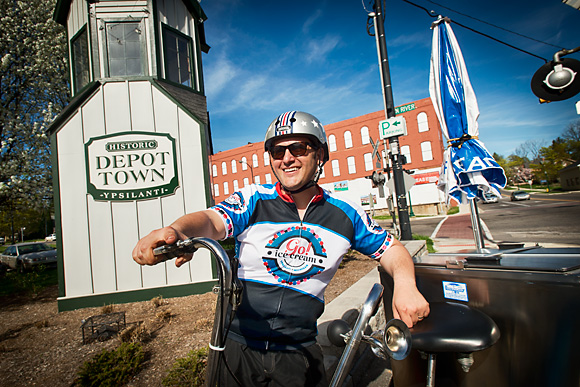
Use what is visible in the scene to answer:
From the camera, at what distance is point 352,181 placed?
1661 inches

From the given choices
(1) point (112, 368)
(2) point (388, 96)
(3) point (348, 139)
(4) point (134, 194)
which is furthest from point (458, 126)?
(3) point (348, 139)

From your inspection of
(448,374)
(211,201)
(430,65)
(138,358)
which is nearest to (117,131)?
(211,201)

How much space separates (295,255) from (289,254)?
0.12 ft

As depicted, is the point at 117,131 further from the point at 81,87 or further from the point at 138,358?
the point at 138,358

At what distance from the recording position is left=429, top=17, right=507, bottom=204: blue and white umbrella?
360cm

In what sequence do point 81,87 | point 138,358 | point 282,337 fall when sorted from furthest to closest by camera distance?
point 81,87, point 138,358, point 282,337

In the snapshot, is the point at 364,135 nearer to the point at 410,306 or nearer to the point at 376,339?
the point at 410,306

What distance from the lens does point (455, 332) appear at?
1.54 m

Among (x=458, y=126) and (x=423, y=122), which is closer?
(x=458, y=126)

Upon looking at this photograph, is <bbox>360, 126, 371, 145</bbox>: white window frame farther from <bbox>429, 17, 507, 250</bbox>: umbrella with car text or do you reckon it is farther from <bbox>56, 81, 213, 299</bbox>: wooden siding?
<bbox>429, 17, 507, 250</bbox>: umbrella with car text

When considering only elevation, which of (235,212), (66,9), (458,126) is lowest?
(235,212)

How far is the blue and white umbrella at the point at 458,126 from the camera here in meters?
3.60

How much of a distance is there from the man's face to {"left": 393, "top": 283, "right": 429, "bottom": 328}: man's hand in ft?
2.91

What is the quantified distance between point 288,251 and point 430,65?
3.79 m
